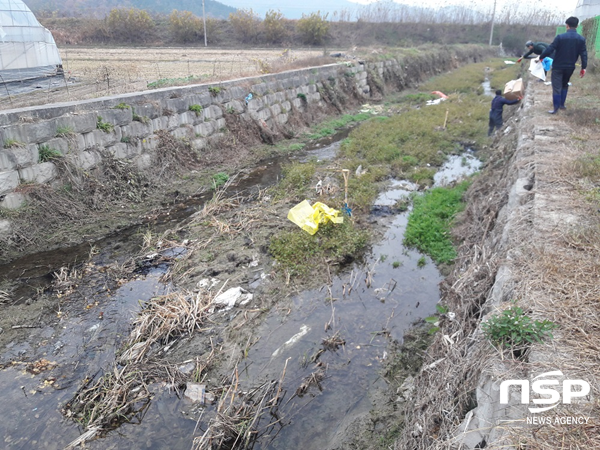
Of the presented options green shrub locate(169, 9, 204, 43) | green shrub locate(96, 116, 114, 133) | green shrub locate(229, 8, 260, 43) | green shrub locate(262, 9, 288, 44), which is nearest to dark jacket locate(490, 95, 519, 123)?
green shrub locate(96, 116, 114, 133)

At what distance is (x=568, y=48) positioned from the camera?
812 centimetres

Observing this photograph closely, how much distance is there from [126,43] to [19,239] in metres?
38.6

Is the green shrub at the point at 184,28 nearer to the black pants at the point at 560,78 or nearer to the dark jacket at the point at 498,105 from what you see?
the dark jacket at the point at 498,105

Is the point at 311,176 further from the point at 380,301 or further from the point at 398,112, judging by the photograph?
the point at 398,112

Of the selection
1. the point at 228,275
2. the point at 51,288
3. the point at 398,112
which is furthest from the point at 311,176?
the point at 398,112

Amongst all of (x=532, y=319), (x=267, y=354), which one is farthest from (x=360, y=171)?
(x=532, y=319)

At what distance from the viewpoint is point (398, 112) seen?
17500mm

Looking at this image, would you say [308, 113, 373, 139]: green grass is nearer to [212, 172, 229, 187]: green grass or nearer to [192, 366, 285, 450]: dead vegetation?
[212, 172, 229, 187]: green grass

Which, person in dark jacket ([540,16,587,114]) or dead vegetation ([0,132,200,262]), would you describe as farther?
person in dark jacket ([540,16,587,114])

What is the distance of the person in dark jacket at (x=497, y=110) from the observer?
476 inches

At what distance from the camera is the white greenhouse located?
14.4 metres

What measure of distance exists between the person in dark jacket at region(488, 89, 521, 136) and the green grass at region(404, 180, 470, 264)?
4.71m

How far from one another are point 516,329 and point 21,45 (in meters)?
18.0

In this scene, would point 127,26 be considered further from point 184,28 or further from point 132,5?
point 132,5
